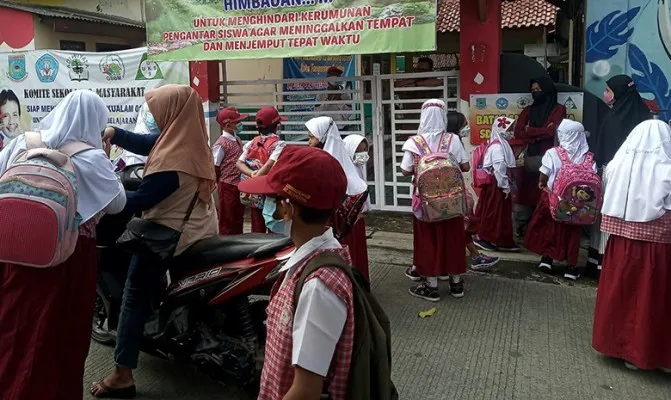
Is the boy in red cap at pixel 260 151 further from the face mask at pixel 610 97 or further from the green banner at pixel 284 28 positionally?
the face mask at pixel 610 97

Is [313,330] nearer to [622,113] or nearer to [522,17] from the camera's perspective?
[622,113]

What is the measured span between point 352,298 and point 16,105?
29.0 feet

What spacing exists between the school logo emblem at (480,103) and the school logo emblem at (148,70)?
421cm

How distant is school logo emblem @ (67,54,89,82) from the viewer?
8562 mm

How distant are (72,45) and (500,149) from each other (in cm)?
900

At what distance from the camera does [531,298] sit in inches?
197

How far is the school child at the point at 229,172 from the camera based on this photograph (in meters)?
5.98

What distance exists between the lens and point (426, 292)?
5020mm

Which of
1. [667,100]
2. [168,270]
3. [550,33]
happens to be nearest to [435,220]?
[168,270]

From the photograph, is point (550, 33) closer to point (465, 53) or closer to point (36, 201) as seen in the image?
point (465, 53)

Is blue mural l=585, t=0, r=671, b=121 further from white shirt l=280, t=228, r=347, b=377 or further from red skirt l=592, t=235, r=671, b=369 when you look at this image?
white shirt l=280, t=228, r=347, b=377

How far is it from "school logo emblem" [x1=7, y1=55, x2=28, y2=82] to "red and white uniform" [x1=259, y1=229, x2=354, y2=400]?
8720 millimetres

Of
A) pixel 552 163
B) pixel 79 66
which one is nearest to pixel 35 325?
pixel 552 163

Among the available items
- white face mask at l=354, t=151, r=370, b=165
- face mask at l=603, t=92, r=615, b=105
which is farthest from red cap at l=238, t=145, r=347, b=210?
face mask at l=603, t=92, r=615, b=105
